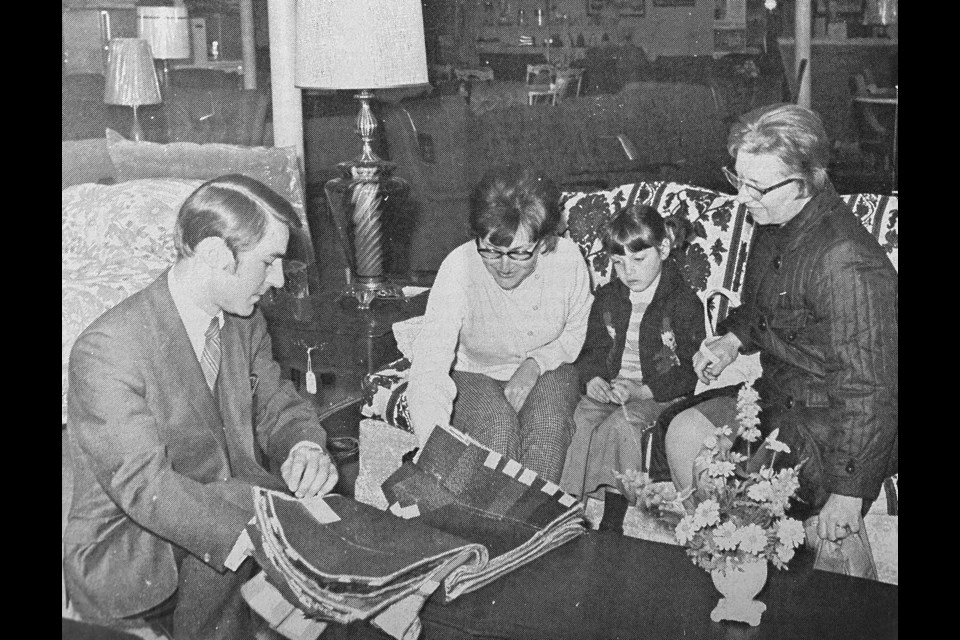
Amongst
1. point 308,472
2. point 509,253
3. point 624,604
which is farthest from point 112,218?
point 624,604

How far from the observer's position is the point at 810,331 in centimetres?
253

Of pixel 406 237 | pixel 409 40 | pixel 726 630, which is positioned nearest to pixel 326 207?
pixel 406 237

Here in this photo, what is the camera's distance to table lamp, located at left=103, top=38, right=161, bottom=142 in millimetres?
2264

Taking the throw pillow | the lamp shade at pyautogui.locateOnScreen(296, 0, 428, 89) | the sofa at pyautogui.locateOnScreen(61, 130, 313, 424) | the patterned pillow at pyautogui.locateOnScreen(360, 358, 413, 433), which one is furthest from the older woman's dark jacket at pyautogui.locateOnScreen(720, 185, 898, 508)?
the sofa at pyautogui.locateOnScreen(61, 130, 313, 424)

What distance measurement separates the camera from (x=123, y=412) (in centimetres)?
221

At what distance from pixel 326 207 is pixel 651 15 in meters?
0.86

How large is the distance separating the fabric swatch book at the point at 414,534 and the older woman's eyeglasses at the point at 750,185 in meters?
0.80

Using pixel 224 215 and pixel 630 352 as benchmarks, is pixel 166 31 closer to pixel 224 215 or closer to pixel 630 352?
pixel 224 215

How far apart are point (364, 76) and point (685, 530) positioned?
1188mm

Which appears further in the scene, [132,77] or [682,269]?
[682,269]

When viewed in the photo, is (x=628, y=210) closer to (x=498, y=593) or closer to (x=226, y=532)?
(x=498, y=593)

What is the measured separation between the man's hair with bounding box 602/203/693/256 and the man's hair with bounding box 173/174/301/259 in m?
0.77

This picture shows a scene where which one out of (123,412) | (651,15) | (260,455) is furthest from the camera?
(651,15)

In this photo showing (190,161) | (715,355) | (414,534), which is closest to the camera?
(190,161)
